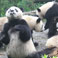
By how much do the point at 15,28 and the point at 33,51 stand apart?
679 millimetres

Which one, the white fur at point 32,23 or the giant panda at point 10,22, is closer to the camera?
the giant panda at point 10,22

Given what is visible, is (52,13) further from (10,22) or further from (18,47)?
(18,47)

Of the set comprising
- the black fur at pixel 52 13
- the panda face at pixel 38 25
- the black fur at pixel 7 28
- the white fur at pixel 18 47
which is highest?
the black fur at pixel 7 28

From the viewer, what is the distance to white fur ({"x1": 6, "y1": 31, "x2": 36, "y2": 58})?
15.0 ft

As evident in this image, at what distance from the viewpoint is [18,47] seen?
4.61 meters

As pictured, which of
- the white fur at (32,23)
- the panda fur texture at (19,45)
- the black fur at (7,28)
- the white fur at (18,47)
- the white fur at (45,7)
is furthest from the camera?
the white fur at (45,7)

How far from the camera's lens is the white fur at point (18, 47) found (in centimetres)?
457

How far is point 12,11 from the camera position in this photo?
15.9 ft

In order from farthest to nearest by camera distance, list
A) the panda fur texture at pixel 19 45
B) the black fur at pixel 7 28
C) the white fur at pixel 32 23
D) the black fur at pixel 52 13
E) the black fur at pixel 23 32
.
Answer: the black fur at pixel 52 13, the white fur at pixel 32 23, the black fur at pixel 7 28, the panda fur texture at pixel 19 45, the black fur at pixel 23 32

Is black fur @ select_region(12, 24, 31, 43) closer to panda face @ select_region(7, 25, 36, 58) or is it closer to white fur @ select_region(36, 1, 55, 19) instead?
panda face @ select_region(7, 25, 36, 58)

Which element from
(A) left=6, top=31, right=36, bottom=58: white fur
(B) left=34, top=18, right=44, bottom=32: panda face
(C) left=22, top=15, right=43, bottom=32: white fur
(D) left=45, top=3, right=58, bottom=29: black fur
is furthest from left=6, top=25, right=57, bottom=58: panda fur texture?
(D) left=45, top=3, right=58, bottom=29: black fur

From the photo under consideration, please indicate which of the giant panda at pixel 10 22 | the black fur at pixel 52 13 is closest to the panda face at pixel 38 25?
the black fur at pixel 52 13

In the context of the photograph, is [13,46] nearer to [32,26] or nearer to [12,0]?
[32,26]

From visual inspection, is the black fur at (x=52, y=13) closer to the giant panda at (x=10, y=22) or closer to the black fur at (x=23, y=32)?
the giant panda at (x=10, y=22)
